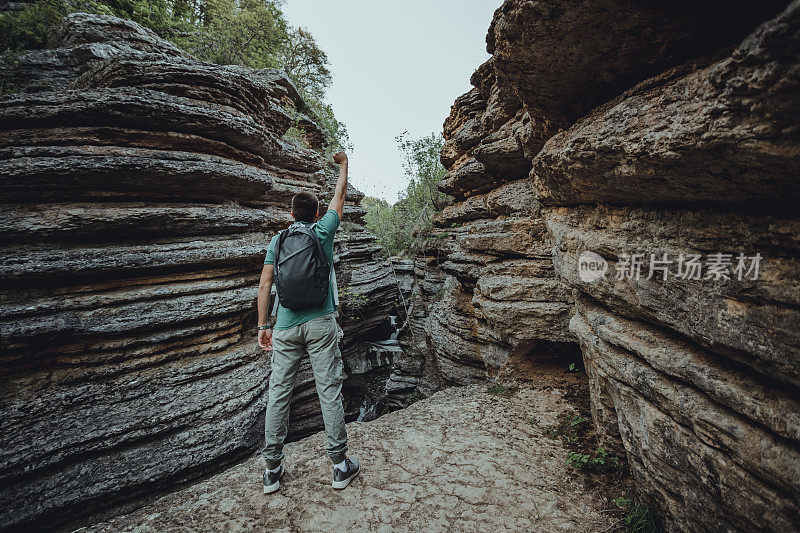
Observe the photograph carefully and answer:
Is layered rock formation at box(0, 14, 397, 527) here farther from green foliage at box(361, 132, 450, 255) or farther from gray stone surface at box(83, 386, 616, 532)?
green foliage at box(361, 132, 450, 255)

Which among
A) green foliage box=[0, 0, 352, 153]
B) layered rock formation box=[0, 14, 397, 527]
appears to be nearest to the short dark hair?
layered rock formation box=[0, 14, 397, 527]

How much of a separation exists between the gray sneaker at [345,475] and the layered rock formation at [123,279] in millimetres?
2303

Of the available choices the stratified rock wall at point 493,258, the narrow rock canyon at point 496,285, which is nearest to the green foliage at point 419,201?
the stratified rock wall at point 493,258

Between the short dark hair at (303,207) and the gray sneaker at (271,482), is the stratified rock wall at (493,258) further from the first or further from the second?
the gray sneaker at (271,482)

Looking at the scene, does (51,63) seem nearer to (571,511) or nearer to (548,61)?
(548,61)

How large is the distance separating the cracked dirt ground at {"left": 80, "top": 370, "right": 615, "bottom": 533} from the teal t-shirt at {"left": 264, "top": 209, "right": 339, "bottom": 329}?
1.80 m

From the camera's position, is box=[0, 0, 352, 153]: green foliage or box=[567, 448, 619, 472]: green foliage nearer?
box=[567, 448, 619, 472]: green foliage

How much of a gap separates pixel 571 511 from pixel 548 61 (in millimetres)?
4416

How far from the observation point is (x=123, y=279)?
4.57 meters

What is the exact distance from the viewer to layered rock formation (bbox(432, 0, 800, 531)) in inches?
63.3

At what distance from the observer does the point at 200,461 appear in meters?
4.11

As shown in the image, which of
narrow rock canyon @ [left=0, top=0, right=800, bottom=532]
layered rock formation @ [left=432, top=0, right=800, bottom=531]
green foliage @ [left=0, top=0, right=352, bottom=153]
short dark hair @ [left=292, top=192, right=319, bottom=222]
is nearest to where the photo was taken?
layered rock formation @ [left=432, top=0, right=800, bottom=531]

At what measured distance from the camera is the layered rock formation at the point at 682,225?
161 centimetres

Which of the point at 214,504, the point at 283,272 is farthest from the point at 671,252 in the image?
the point at 214,504
